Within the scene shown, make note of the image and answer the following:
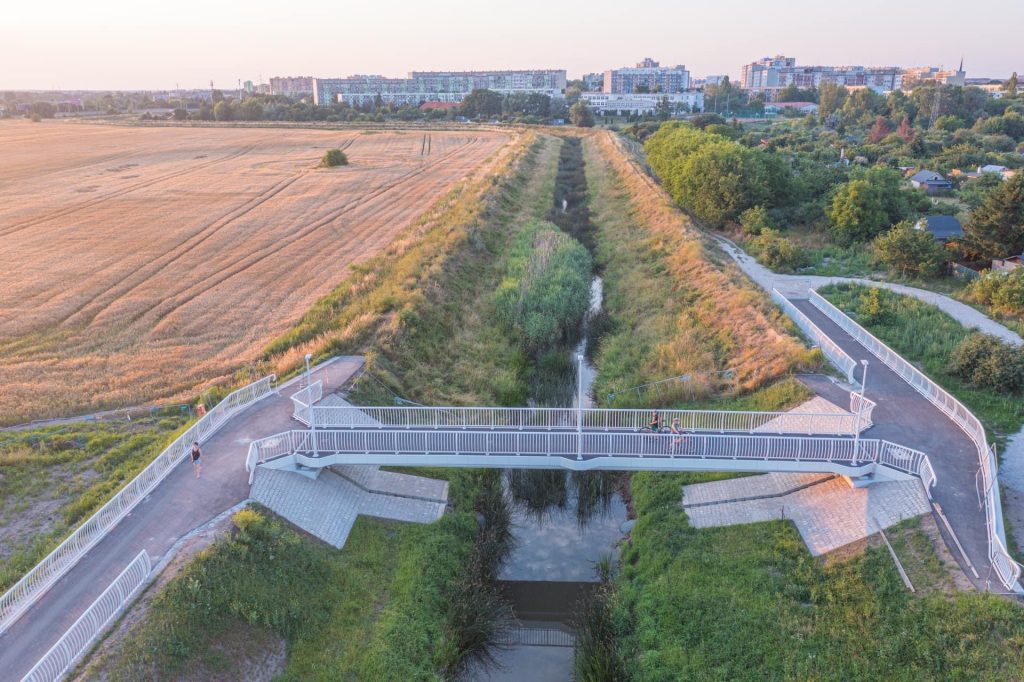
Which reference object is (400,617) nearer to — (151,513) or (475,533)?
(475,533)

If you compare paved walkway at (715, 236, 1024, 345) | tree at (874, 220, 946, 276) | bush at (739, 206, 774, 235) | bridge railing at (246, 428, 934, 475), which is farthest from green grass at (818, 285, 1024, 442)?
bush at (739, 206, 774, 235)

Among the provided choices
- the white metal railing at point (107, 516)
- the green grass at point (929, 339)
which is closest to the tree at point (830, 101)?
the green grass at point (929, 339)

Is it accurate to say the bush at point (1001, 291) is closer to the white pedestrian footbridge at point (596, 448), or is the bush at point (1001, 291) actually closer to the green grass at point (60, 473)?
the white pedestrian footbridge at point (596, 448)

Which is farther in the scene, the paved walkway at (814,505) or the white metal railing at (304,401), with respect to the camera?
the white metal railing at (304,401)

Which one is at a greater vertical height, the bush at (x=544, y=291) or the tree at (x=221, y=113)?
the tree at (x=221, y=113)

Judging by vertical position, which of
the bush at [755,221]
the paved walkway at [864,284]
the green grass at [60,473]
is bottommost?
the green grass at [60,473]

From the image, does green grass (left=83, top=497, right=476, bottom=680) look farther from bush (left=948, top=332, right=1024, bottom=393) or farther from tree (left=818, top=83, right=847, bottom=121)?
tree (left=818, top=83, right=847, bottom=121)

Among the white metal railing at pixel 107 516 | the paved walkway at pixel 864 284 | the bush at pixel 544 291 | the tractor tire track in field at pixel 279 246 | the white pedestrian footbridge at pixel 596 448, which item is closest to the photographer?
the white metal railing at pixel 107 516
